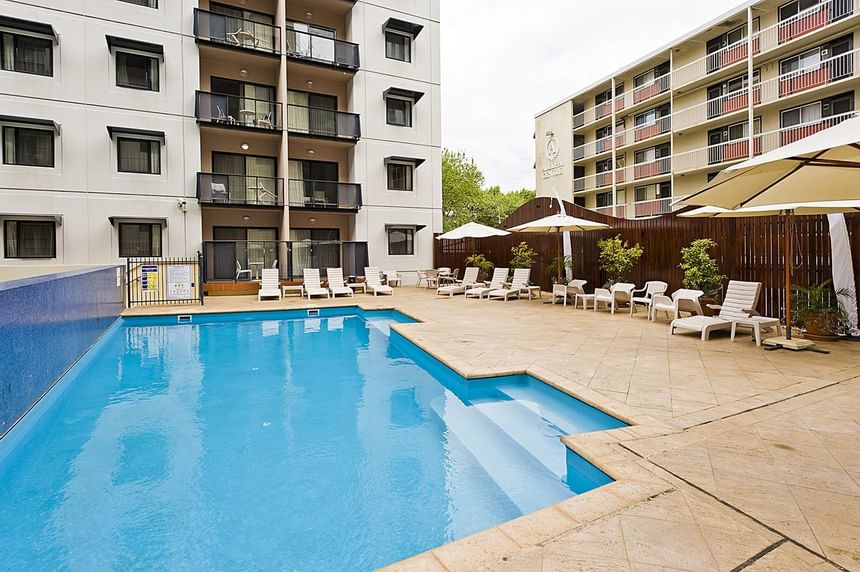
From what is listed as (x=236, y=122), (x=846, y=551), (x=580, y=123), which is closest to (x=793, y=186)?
(x=846, y=551)

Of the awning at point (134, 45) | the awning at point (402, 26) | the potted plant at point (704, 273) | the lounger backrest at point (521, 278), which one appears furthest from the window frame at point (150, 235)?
the potted plant at point (704, 273)

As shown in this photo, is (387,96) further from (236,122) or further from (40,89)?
(40,89)

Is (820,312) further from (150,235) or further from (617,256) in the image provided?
(150,235)

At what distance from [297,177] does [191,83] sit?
4801mm

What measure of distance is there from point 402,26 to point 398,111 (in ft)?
11.4

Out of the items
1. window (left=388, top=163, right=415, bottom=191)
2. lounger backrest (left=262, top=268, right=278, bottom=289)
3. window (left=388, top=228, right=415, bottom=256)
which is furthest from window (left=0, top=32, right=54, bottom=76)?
window (left=388, top=228, right=415, bottom=256)

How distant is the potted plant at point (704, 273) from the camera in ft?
30.6

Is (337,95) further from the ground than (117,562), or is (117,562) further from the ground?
(337,95)

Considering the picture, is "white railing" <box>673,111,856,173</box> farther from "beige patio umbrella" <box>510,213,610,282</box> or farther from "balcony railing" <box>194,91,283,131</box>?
"balcony railing" <box>194,91,283,131</box>

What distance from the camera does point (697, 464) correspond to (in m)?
3.09

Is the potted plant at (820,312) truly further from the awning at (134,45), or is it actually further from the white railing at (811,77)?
the awning at (134,45)

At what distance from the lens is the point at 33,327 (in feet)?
17.0

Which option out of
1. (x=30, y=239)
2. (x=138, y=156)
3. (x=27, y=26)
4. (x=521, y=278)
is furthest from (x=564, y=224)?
(x=27, y=26)

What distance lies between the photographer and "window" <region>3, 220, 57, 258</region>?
14.2 meters
